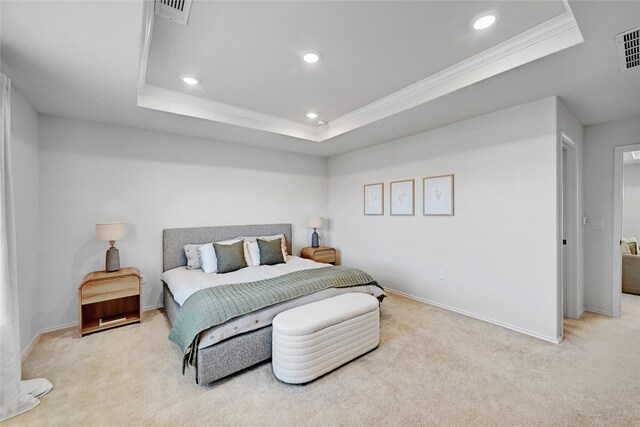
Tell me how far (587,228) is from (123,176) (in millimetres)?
6042

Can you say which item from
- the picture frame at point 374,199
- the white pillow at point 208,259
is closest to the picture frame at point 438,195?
the picture frame at point 374,199

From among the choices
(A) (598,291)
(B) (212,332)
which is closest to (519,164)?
(A) (598,291)

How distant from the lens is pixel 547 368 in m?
2.22

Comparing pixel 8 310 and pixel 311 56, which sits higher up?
pixel 311 56

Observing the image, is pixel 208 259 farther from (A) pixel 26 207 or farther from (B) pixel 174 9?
(B) pixel 174 9

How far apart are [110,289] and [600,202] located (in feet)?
19.5

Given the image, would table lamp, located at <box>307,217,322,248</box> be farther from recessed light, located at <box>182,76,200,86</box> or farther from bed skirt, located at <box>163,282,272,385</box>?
recessed light, located at <box>182,76,200,86</box>

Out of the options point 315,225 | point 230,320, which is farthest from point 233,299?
point 315,225

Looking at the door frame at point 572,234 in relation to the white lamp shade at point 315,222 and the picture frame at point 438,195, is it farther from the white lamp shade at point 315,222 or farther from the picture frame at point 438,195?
the white lamp shade at point 315,222

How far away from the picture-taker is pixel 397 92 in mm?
2928

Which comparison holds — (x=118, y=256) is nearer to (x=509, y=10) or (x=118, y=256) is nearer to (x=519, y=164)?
(x=509, y=10)

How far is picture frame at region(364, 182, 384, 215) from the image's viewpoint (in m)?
4.42

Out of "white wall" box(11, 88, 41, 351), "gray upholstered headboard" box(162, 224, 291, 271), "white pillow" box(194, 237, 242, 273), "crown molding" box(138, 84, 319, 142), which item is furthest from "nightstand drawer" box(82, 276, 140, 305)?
"crown molding" box(138, 84, 319, 142)

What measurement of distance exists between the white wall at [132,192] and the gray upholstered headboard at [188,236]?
A: 101 millimetres
